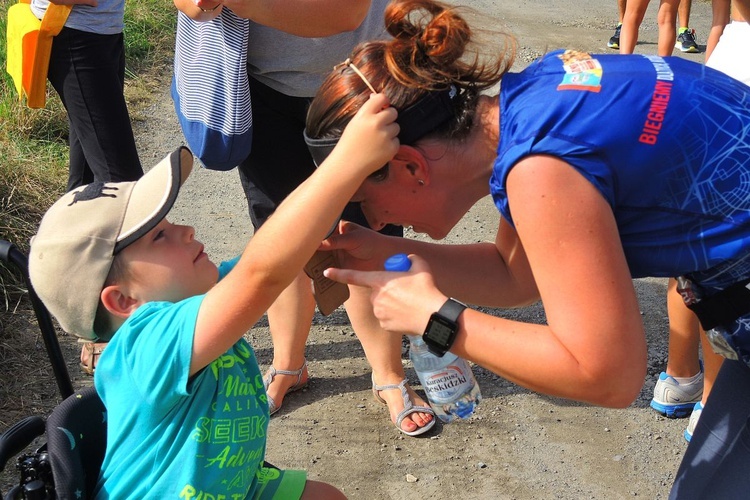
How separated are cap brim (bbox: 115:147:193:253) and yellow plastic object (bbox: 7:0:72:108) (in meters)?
1.86

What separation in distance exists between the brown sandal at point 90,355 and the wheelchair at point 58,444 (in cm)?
123

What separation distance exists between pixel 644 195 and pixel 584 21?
860cm

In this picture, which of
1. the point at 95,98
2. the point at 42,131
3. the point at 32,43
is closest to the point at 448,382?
the point at 95,98

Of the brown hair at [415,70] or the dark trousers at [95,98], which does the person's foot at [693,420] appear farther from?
the dark trousers at [95,98]

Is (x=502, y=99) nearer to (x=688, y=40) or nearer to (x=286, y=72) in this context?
(x=286, y=72)


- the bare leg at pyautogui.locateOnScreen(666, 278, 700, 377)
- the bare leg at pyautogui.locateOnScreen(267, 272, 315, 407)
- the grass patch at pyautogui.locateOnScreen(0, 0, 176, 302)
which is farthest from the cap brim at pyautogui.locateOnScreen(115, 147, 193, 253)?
the grass patch at pyautogui.locateOnScreen(0, 0, 176, 302)

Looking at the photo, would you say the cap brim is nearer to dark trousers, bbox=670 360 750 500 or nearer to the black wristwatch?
the black wristwatch

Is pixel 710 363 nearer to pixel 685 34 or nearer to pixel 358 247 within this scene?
pixel 358 247

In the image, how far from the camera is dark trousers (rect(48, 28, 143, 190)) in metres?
3.59

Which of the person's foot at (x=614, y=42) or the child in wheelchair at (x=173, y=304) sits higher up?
the child in wheelchair at (x=173, y=304)

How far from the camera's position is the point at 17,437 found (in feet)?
5.97

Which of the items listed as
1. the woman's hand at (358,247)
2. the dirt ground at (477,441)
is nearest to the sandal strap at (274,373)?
the dirt ground at (477,441)

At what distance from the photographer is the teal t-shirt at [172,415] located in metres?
1.77

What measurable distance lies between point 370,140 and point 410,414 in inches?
72.5
